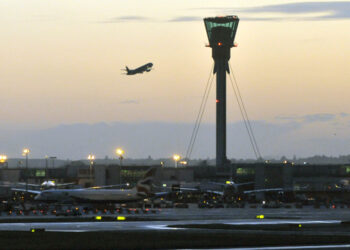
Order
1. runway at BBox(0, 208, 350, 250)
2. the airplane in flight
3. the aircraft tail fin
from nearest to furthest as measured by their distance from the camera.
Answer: runway at BBox(0, 208, 350, 250) → the aircraft tail fin → the airplane in flight

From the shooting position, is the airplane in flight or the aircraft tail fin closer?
the aircraft tail fin

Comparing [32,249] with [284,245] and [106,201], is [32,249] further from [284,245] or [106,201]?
[106,201]

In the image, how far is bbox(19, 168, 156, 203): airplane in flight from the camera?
149 metres

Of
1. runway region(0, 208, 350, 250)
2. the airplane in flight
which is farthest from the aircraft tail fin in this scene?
runway region(0, 208, 350, 250)

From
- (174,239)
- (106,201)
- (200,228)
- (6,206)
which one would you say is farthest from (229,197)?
(174,239)

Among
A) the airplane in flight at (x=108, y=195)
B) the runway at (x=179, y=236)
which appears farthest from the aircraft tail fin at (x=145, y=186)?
the runway at (x=179, y=236)

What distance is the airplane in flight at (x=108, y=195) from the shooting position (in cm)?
14900

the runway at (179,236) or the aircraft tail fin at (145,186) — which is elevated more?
the aircraft tail fin at (145,186)

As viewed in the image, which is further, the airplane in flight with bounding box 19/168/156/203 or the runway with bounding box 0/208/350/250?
the airplane in flight with bounding box 19/168/156/203

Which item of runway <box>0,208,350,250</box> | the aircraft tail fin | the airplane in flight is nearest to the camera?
runway <box>0,208,350,250</box>

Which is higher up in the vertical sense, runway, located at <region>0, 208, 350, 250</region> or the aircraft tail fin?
the aircraft tail fin

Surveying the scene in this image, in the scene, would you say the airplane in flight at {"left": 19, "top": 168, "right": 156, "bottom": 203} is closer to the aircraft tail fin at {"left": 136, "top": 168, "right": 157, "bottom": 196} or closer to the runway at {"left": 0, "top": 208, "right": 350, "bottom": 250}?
the aircraft tail fin at {"left": 136, "top": 168, "right": 157, "bottom": 196}

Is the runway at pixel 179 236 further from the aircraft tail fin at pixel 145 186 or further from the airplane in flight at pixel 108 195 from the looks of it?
the airplane in flight at pixel 108 195

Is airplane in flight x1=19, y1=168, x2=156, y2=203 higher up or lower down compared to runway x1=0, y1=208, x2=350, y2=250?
higher up
